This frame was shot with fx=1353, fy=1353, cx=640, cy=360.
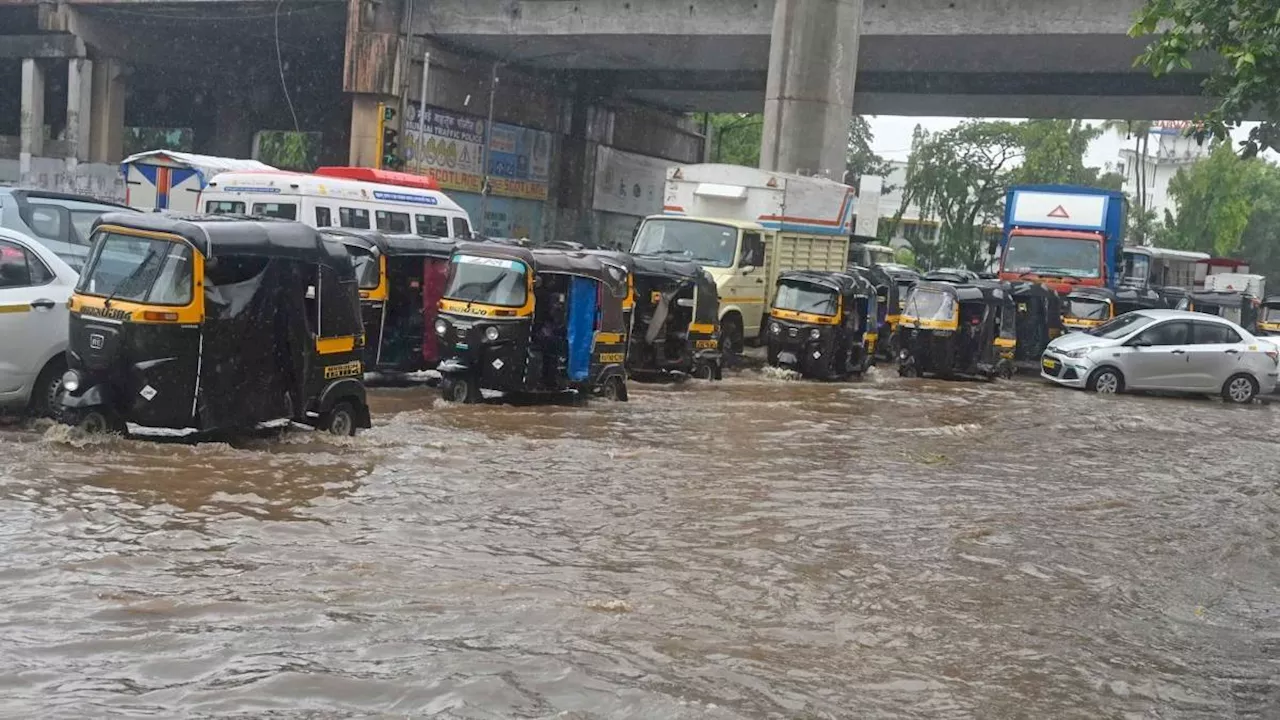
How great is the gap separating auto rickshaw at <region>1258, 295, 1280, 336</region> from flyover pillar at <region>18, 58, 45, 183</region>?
33.5 meters

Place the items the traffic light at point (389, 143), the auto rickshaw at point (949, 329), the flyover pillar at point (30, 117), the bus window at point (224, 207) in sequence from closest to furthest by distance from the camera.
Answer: the bus window at point (224, 207)
the auto rickshaw at point (949, 329)
the traffic light at point (389, 143)
the flyover pillar at point (30, 117)

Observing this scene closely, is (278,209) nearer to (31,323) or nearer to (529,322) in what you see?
(529,322)

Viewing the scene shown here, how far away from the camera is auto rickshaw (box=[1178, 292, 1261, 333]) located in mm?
33688

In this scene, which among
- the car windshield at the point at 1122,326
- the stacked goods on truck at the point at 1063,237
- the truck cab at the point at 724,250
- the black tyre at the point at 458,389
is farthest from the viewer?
the stacked goods on truck at the point at 1063,237

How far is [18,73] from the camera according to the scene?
4834cm

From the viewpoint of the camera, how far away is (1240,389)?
23.9m

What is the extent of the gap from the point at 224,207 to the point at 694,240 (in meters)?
7.66

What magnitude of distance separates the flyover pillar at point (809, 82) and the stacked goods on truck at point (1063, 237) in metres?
4.67

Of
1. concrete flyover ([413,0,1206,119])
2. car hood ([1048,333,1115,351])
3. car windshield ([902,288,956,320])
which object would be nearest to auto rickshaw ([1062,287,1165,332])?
car hood ([1048,333,1115,351])

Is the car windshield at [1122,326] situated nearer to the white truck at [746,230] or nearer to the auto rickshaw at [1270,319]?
the white truck at [746,230]

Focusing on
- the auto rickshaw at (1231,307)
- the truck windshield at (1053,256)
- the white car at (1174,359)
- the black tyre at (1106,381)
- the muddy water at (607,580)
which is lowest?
the muddy water at (607,580)

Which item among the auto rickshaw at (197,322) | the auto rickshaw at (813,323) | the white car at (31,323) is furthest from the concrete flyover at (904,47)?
the white car at (31,323)

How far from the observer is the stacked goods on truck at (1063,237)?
2803 cm

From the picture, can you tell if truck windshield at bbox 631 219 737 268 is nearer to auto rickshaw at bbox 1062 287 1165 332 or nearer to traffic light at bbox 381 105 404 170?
auto rickshaw at bbox 1062 287 1165 332
